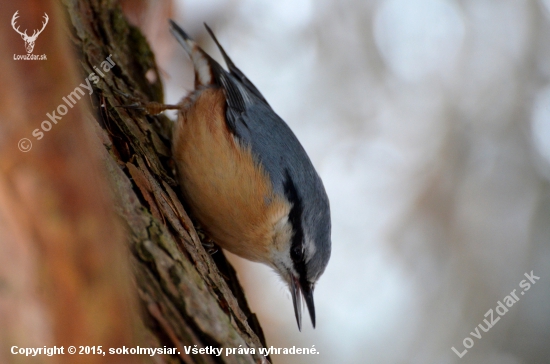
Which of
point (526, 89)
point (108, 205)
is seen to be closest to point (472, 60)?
point (526, 89)

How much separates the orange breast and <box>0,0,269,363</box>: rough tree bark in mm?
115

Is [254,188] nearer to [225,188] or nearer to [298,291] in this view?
[225,188]

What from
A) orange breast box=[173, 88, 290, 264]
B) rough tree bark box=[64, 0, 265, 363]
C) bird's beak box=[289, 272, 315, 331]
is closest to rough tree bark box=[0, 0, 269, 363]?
rough tree bark box=[64, 0, 265, 363]

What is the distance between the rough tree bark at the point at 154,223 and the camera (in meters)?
1.24

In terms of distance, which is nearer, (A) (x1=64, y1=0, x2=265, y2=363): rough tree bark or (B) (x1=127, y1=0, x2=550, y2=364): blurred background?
(A) (x1=64, y1=0, x2=265, y2=363): rough tree bark

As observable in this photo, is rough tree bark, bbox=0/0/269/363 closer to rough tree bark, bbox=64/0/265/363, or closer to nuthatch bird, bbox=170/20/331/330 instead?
rough tree bark, bbox=64/0/265/363

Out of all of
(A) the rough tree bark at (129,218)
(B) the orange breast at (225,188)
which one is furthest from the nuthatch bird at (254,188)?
(A) the rough tree bark at (129,218)

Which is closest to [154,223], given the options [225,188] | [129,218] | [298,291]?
[129,218]

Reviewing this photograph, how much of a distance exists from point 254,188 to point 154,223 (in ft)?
2.55

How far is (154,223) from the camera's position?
1362 mm

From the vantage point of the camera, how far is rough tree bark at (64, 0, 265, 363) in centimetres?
124

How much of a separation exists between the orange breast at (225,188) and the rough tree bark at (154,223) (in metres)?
0.12

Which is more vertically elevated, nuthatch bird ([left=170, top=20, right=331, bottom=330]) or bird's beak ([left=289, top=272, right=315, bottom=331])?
nuthatch bird ([left=170, top=20, right=331, bottom=330])

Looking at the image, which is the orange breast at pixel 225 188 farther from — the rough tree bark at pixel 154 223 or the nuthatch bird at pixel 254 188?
the rough tree bark at pixel 154 223
